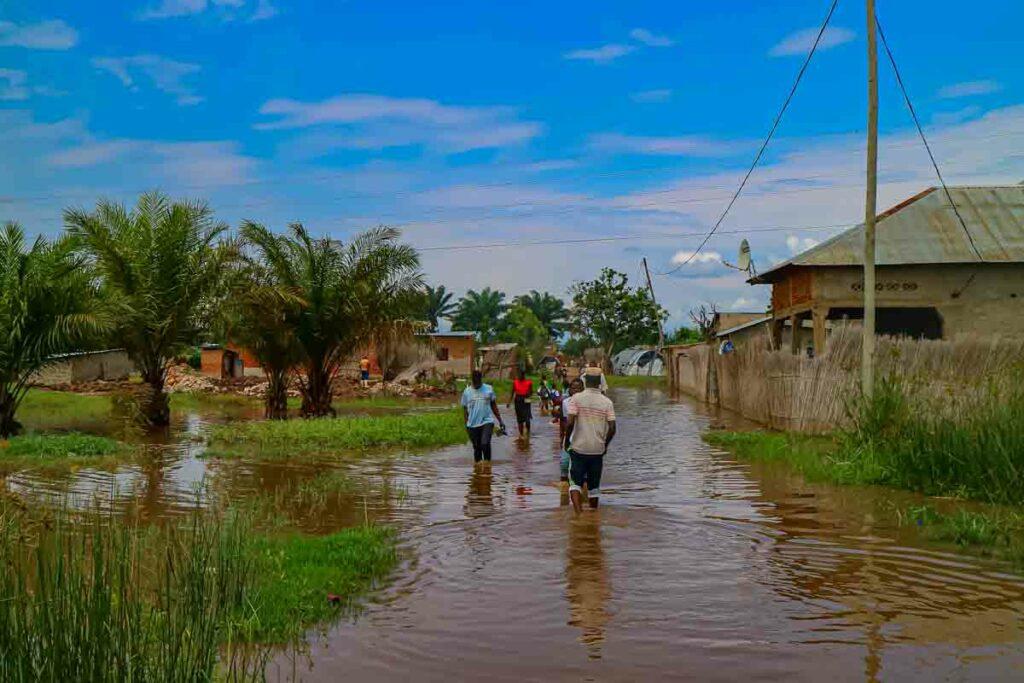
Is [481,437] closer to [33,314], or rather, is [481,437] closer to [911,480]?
[911,480]

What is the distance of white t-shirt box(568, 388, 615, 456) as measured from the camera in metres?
10.6

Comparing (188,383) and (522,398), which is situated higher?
(188,383)

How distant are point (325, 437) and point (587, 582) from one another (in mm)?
11595

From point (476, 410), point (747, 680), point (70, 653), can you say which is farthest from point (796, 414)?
point (70, 653)

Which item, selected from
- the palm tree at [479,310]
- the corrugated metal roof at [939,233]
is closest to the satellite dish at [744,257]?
the corrugated metal roof at [939,233]

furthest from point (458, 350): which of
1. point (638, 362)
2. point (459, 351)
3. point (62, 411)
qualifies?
point (62, 411)

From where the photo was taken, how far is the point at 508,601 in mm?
7074

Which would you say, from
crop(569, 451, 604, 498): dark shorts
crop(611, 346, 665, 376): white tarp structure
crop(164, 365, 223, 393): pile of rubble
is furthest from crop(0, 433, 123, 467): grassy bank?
crop(611, 346, 665, 376): white tarp structure

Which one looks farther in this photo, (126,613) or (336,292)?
(336,292)

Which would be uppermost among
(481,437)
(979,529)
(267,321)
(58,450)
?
(267,321)

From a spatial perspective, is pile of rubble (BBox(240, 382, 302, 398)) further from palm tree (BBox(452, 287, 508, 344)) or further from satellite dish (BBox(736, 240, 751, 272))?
palm tree (BBox(452, 287, 508, 344))

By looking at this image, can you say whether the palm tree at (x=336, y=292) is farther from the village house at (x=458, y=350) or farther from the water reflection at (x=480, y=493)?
the village house at (x=458, y=350)

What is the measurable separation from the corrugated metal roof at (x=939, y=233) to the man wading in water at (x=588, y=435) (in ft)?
42.1

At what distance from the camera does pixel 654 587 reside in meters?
7.48
